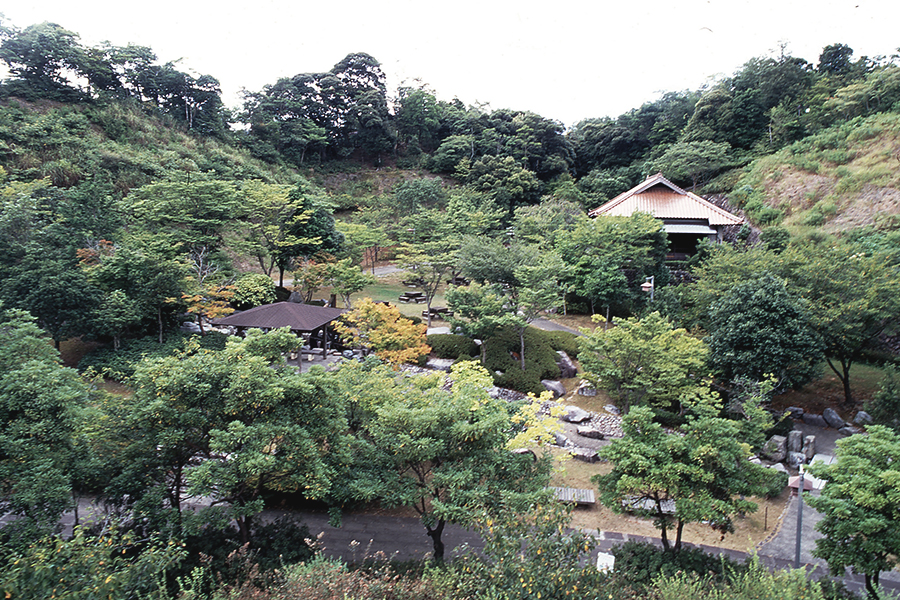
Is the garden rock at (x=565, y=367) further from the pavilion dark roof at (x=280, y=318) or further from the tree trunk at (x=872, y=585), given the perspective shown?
the tree trunk at (x=872, y=585)

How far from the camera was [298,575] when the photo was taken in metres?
6.17

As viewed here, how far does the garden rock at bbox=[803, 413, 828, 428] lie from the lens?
1473 centimetres

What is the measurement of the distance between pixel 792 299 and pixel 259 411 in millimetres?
15773

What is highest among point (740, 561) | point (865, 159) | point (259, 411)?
point (865, 159)

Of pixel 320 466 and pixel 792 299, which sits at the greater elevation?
pixel 792 299

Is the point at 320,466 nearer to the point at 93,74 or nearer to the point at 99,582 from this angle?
the point at 99,582

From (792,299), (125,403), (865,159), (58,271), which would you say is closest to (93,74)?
(58,271)

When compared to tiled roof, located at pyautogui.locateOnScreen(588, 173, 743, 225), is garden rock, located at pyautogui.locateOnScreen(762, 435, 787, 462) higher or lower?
lower

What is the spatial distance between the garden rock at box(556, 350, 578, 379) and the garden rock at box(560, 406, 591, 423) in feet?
9.46

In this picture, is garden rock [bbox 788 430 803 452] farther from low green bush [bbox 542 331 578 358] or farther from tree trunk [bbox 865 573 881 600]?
low green bush [bbox 542 331 578 358]

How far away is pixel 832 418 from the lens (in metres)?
14.6

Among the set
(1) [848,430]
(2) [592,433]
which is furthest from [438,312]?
(1) [848,430]

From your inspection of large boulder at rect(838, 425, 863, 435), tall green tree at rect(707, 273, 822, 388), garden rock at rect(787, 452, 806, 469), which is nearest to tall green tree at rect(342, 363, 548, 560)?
garden rock at rect(787, 452, 806, 469)

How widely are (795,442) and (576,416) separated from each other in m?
6.20
